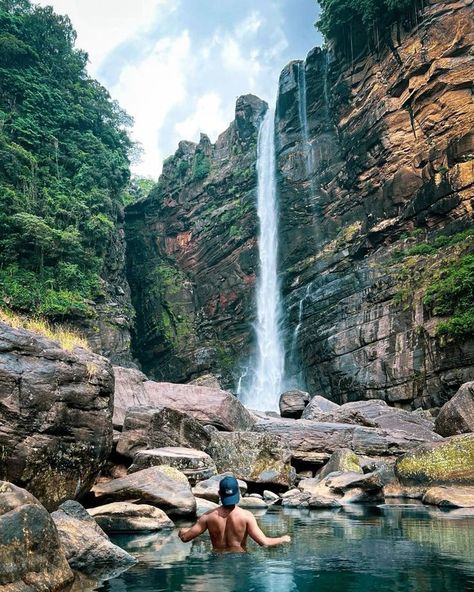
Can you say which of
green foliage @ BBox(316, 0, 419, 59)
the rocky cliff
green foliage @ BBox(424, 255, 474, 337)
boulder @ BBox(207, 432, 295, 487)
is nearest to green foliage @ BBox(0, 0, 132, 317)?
the rocky cliff

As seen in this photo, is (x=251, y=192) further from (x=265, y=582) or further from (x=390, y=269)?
(x=265, y=582)

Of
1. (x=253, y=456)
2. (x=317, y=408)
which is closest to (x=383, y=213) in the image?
(x=317, y=408)

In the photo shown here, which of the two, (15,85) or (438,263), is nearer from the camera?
(438,263)

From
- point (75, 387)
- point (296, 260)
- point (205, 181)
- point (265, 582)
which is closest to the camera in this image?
point (265, 582)

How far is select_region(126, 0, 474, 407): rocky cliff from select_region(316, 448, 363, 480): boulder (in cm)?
1293

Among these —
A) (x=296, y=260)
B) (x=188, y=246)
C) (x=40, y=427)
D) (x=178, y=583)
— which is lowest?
(x=178, y=583)

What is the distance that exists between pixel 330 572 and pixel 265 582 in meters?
0.83

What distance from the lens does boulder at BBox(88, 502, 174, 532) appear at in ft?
26.0

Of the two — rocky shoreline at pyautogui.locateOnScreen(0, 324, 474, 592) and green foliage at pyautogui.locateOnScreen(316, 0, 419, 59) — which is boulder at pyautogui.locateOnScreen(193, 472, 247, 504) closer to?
rocky shoreline at pyautogui.locateOnScreen(0, 324, 474, 592)

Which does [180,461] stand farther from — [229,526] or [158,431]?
[229,526]

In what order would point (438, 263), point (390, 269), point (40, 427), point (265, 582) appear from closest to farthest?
point (265, 582) < point (40, 427) < point (438, 263) < point (390, 269)

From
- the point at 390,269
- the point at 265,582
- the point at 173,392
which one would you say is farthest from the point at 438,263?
the point at 265,582

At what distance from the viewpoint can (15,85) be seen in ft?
132

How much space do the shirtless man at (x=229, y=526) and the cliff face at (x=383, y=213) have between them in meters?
21.3
